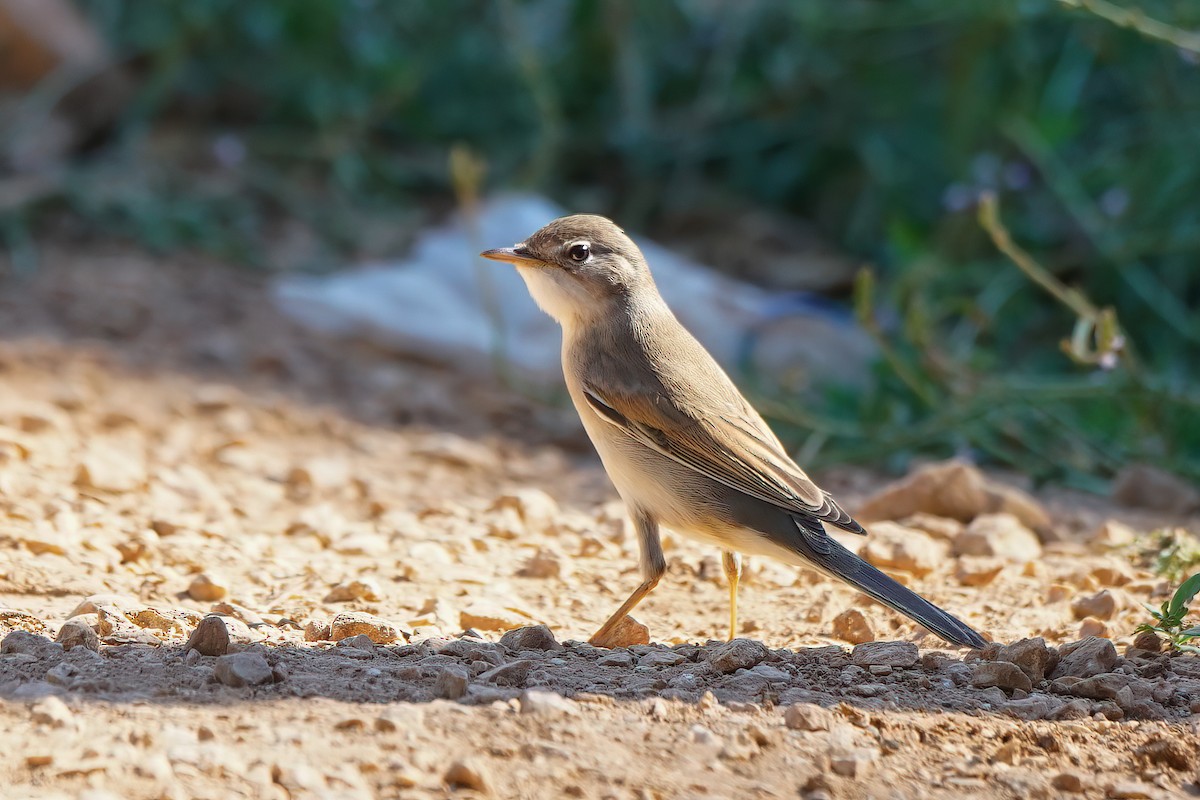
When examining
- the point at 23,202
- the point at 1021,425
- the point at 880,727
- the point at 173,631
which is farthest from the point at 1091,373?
the point at 23,202

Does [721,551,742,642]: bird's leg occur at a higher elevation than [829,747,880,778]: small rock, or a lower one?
higher

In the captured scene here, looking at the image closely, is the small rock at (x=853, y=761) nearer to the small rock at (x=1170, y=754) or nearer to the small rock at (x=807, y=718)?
the small rock at (x=807, y=718)

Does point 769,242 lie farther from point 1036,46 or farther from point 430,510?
point 430,510

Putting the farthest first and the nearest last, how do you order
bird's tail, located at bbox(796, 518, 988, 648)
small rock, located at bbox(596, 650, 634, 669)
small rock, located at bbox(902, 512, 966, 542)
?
small rock, located at bbox(902, 512, 966, 542) → bird's tail, located at bbox(796, 518, 988, 648) → small rock, located at bbox(596, 650, 634, 669)

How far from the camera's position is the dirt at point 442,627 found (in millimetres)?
2953

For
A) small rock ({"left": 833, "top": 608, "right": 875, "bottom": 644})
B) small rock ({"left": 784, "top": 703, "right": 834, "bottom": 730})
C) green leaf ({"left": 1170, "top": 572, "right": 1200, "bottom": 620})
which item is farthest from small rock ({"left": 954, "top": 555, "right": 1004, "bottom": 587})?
small rock ({"left": 784, "top": 703, "right": 834, "bottom": 730})

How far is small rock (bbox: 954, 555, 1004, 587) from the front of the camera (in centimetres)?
470

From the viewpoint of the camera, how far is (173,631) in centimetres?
377

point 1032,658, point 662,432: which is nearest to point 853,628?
point 1032,658

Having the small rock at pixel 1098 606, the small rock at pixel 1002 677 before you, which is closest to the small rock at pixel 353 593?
the small rock at pixel 1002 677

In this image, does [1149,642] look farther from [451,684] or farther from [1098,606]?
[451,684]

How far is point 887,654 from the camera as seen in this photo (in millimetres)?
3744

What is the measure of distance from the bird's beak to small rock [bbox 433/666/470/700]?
1.94 metres

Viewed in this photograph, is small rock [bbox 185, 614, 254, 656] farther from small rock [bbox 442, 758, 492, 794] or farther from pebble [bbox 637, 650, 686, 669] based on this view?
pebble [bbox 637, 650, 686, 669]
